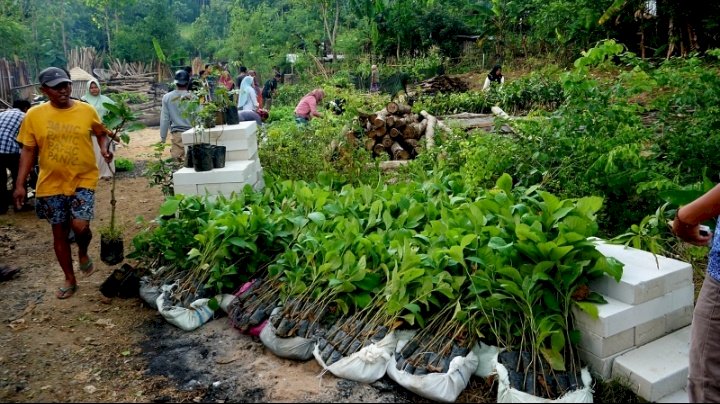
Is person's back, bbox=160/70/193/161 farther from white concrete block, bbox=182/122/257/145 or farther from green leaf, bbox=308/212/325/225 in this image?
green leaf, bbox=308/212/325/225

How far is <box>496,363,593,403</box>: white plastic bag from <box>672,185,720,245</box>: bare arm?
3.53 ft

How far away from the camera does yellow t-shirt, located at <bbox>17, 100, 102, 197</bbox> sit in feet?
15.3

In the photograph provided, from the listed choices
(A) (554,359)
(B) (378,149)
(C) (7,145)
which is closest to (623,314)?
(A) (554,359)

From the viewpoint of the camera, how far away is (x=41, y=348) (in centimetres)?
405

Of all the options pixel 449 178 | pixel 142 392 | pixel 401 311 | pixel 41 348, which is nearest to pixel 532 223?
pixel 401 311

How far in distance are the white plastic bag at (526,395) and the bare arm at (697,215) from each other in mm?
1076

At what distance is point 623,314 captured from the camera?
3191mm

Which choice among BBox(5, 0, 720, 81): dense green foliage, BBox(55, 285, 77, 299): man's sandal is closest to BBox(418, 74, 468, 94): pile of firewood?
BBox(5, 0, 720, 81): dense green foliage

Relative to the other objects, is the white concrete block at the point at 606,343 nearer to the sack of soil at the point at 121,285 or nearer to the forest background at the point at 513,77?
the forest background at the point at 513,77

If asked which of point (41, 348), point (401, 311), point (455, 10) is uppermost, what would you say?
point (455, 10)

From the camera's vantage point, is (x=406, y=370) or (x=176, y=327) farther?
(x=176, y=327)

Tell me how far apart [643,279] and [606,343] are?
1.36ft

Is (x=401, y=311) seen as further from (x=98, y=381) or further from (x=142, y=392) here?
(x=98, y=381)

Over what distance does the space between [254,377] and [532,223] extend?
1.83 meters
